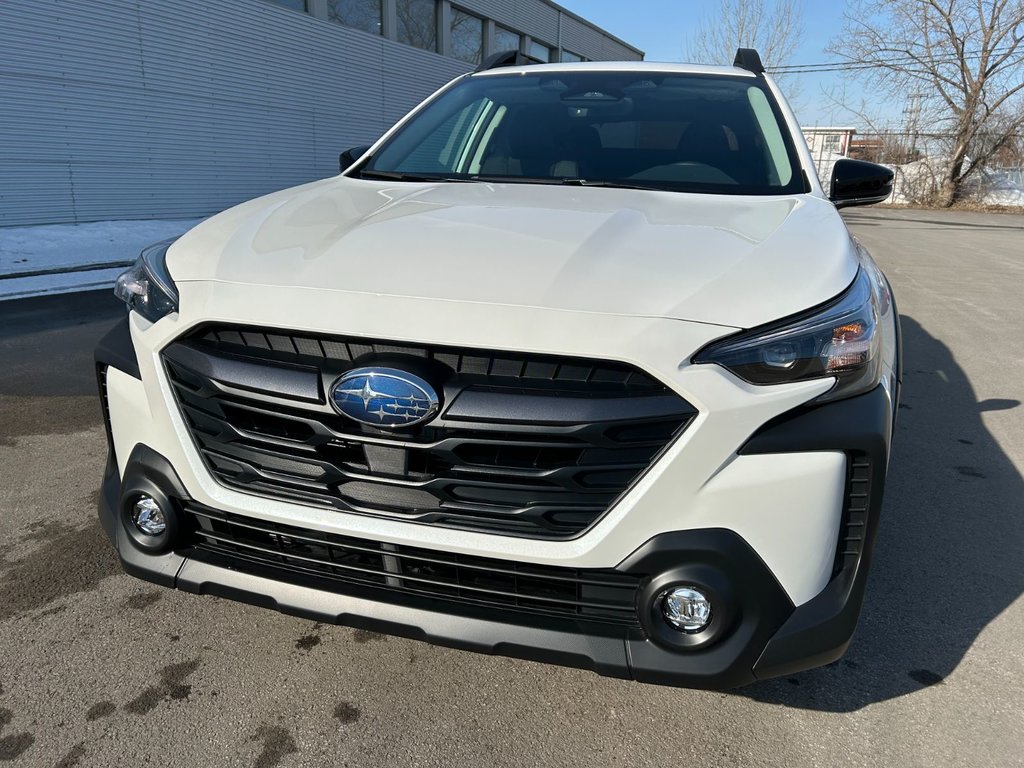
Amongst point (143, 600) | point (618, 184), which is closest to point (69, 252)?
point (143, 600)

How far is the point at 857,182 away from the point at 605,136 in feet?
3.31

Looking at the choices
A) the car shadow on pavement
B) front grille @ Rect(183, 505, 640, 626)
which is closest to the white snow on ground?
front grille @ Rect(183, 505, 640, 626)

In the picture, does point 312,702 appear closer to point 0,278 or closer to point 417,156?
point 417,156

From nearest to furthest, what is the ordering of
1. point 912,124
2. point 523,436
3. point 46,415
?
point 523,436 → point 46,415 → point 912,124

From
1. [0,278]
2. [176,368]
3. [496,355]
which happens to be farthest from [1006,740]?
[0,278]

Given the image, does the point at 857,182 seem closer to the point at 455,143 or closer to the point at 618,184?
the point at 618,184

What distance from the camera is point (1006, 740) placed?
73.0 inches

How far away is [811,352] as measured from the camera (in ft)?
5.03

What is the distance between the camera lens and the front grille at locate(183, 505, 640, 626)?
159 cm

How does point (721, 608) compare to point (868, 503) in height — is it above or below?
below

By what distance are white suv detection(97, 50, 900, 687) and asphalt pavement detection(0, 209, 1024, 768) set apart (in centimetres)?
38

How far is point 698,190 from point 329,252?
136cm

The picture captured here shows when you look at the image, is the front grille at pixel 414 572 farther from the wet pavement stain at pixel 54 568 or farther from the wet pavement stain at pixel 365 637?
the wet pavement stain at pixel 54 568

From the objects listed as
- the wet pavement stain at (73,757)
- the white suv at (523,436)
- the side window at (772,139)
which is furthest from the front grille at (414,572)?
the side window at (772,139)
